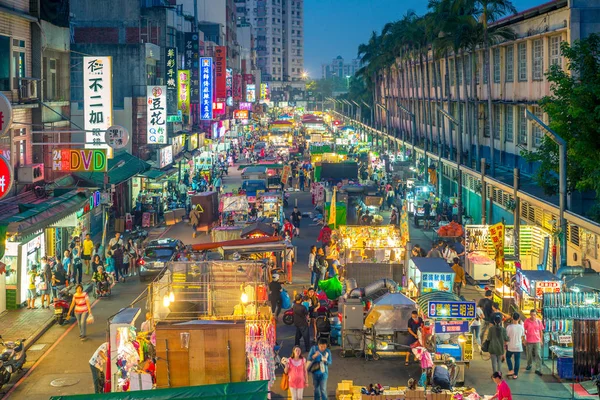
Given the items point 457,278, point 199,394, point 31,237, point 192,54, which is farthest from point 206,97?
point 199,394

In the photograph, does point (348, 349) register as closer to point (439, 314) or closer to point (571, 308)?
point (439, 314)

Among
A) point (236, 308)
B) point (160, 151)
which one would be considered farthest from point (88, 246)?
point (160, 151)

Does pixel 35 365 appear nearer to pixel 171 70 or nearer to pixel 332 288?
pixel 332 288

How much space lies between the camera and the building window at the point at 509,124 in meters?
45.2

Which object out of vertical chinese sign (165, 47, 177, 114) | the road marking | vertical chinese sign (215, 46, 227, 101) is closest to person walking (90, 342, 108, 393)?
the road marking

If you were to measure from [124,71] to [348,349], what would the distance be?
33567 millimetres

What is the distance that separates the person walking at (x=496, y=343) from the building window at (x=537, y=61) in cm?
2206

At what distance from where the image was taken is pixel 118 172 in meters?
38.8

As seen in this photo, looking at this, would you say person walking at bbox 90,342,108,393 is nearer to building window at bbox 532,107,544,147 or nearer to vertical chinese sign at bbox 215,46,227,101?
building window at bbox 532,107,544,147

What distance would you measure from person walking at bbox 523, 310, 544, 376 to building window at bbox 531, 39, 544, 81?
21.3m

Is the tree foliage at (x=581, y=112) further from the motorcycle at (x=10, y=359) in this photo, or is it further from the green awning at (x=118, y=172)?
the green awning at (x=118, y=172)

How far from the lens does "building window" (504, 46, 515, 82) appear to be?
44269 millimetres

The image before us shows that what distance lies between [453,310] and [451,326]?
0.42m

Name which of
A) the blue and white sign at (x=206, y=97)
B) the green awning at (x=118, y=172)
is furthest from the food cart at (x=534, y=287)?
the blue and white sign at (x=206, y=97)
